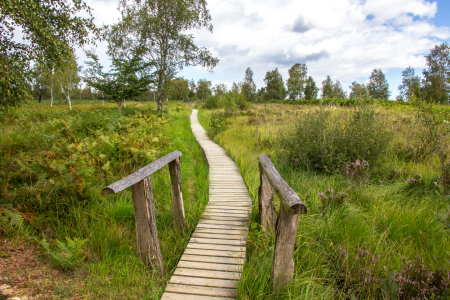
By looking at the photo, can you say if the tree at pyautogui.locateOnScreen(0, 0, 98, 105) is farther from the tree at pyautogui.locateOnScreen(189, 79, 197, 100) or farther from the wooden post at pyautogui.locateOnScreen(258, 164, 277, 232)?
the tree at pyautogui.locateOnScreen(189, 79, 197, 100)

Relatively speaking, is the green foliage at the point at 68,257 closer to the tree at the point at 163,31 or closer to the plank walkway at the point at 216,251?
the plank walkway at the point at 216,251

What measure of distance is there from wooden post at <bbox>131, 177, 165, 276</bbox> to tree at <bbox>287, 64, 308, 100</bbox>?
46.8m

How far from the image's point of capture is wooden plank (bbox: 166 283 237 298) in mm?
2318

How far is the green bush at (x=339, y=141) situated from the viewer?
5207 mm

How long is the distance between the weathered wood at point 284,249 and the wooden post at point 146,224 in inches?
53.7

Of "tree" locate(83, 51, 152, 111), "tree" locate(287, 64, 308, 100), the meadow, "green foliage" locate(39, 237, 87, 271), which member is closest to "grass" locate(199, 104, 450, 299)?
the meadow

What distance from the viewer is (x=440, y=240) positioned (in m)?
2.92

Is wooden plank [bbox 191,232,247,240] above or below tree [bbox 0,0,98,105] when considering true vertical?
below

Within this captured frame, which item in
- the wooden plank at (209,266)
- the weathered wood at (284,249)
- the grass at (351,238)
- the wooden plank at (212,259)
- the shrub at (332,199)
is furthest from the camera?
the shrub at (332,199)

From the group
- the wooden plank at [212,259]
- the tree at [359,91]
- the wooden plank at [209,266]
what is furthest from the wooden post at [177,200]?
the tree at [359,91]

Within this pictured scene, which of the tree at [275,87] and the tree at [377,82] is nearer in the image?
the tree at [377,82]

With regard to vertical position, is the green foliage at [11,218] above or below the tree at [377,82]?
below

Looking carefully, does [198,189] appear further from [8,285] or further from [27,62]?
[27,62]

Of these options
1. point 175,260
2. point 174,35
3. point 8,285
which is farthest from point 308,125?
point 174,35
